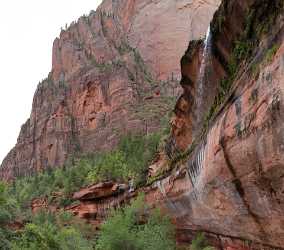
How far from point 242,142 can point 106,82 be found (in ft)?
253

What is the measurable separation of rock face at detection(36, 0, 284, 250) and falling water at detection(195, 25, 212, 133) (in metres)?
0.45

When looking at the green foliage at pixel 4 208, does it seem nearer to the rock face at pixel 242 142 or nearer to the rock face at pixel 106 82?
A: the rock face at pixel 242 142

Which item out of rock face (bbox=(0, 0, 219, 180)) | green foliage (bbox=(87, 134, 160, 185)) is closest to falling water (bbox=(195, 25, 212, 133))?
green foliage (bbox=(87, 134, 160, 185))

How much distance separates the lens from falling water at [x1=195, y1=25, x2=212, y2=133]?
19623 millimetres

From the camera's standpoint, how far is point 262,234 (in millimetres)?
14219

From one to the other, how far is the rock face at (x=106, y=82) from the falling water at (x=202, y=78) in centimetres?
4820

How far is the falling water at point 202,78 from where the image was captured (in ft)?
64.4

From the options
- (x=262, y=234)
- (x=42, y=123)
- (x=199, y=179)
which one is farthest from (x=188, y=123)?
(x=42, y=123)

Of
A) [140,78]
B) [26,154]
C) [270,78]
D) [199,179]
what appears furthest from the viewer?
[26,154]

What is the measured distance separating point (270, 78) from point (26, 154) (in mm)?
90004

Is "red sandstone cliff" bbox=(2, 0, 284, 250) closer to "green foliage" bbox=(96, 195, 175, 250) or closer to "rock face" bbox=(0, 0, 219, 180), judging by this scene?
"green foliage" bbox=(96, 195, 175, 250)

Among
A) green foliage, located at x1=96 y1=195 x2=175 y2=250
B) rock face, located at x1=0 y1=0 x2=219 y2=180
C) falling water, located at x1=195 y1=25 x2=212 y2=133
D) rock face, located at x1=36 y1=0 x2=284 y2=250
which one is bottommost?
green foliage, located at x1=96 y1=195 x2=175 y2=250

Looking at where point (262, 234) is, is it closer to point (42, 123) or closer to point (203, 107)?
point (203, 107)

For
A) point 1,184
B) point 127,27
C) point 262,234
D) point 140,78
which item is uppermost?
point 127,27
